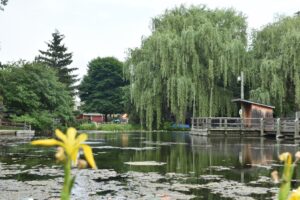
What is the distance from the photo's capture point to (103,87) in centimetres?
7469

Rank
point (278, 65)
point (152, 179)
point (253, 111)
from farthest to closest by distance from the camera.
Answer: point (253, 111) → point (278, 65) → point (152, 179)

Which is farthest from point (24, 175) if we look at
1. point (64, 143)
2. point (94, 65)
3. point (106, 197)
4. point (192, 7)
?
point (94, 65)

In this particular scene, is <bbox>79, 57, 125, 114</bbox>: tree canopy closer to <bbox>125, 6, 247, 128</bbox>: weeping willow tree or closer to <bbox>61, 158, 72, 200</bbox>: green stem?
<bbox>125, 6, 247, 128</bbox>: weeping willow tree

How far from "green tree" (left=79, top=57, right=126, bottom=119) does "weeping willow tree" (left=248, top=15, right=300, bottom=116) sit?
40821 millimetres

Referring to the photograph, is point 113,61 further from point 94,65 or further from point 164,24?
point 164,24

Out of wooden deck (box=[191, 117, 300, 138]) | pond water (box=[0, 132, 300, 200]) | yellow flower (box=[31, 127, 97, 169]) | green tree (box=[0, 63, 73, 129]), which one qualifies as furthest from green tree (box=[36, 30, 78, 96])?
yellow flower (box=[31, 127, 97, 169])

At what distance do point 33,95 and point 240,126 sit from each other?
17590mm

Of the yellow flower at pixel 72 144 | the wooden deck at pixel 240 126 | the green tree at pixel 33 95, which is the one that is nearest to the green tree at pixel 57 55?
the green tree at pixel 33 95

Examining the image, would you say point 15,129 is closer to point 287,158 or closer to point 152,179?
point 152,179

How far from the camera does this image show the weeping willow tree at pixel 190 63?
1192 inches

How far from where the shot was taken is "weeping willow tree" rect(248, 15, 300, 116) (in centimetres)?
2989

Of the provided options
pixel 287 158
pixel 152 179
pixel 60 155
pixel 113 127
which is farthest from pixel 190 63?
pixel 60 155

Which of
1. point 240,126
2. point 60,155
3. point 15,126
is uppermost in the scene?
point 60,155

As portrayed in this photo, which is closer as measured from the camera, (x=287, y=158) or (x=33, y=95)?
(x=287, y=158)
